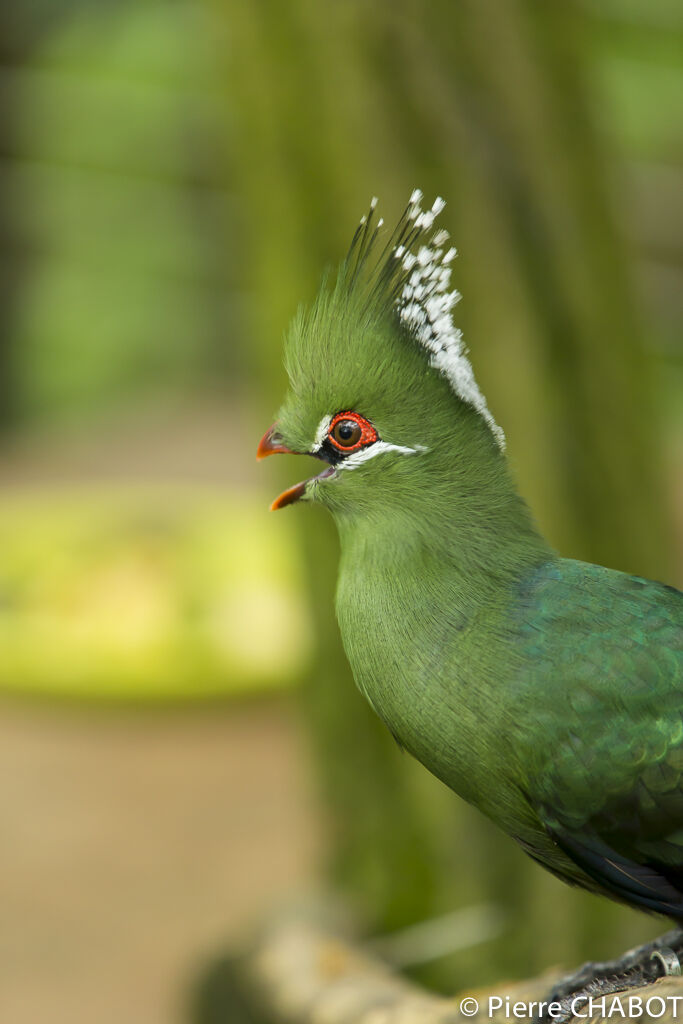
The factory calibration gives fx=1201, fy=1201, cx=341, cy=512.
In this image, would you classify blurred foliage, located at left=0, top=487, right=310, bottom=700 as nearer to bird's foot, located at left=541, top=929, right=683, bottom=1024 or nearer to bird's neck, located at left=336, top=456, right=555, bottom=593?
bird's foot, located at left=541, top=929, right=683, bottom=1024

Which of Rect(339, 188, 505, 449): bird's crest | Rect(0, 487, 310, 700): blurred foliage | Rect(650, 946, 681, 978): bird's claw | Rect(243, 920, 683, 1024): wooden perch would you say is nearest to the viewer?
Rect(339, 188, 505, 449): bird's crest

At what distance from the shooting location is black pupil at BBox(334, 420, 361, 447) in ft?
5.32

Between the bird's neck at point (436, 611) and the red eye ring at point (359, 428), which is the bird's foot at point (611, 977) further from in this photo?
the red eye ring at point (359, 428)

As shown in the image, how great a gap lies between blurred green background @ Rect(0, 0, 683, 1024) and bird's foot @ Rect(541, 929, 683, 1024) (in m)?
1.28

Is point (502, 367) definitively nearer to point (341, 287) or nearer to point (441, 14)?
point (441, 14)

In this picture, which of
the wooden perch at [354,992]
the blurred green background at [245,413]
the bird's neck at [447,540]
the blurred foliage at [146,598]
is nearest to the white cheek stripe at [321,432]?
the bird's neck at [447,540]

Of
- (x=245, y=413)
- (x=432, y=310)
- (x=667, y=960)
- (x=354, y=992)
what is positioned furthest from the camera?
(x=245, y=413)

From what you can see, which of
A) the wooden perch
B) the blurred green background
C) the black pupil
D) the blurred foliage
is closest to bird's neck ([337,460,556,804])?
the black pupil

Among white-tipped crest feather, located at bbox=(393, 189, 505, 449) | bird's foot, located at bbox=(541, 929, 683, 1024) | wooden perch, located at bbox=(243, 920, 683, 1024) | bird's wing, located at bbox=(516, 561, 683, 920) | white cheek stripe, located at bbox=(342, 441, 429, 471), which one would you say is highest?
white-tipped crest feather, located at bbox=(393, 189, 505, 449)

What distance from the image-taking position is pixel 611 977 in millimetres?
1990

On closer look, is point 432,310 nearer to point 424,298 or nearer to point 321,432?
point 424,298

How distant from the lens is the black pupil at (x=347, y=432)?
1.62m

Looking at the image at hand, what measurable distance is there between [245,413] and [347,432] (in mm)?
8302

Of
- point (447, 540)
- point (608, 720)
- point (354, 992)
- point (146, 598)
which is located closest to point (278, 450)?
point (447, 540)
